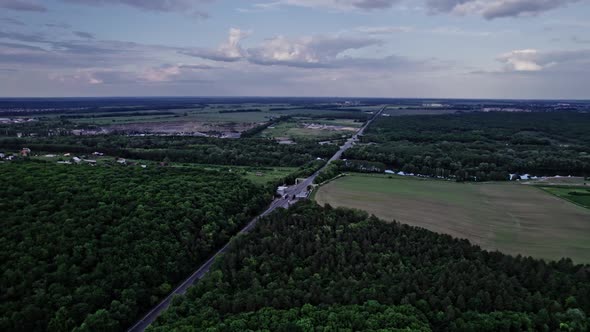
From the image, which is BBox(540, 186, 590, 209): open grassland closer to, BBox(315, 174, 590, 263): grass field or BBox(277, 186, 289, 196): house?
BBox(315, 174, 590, 263): grass field

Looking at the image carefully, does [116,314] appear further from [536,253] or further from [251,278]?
[536,253]

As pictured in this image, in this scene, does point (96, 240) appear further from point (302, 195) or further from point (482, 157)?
point (482, 157)

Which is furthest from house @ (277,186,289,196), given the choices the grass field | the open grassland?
the open grassland

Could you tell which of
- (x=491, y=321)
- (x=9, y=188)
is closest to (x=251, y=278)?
(x=491, y=321)

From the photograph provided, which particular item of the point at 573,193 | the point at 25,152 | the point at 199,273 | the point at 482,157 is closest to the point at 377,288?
the point at 199,273

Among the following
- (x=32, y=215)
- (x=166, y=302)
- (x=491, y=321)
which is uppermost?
(x=32, y=215)

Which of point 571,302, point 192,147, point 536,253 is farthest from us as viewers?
point 192,147
